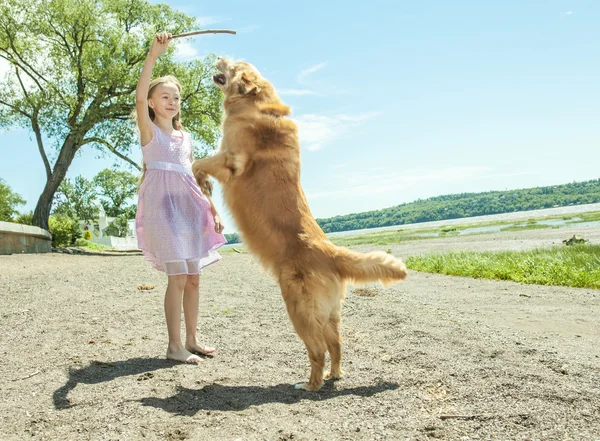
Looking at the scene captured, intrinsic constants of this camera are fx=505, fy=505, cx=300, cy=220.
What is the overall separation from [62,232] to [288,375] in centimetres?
2542

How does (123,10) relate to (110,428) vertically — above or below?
above

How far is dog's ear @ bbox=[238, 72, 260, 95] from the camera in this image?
174 inches

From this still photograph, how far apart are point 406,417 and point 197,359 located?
7.03 ft

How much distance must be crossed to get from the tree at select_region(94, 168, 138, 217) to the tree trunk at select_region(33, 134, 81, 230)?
39922mm

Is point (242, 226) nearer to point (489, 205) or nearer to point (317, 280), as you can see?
point (317, 280)

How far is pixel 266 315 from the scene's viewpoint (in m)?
6.90

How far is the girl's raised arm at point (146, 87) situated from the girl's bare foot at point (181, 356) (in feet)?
6.44

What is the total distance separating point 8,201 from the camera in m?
56.7

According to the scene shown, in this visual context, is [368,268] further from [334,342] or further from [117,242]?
[117,242]

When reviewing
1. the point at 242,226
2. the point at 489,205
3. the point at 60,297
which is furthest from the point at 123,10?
the point at 489,205

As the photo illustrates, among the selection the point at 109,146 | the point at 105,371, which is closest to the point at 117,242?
the point at 109,146

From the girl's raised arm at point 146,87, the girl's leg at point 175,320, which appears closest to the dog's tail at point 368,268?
the girl's leg at point 175,320

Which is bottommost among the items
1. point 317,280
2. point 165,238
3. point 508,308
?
point 508,308

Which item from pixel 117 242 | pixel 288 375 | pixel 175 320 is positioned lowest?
pixel 117 242
